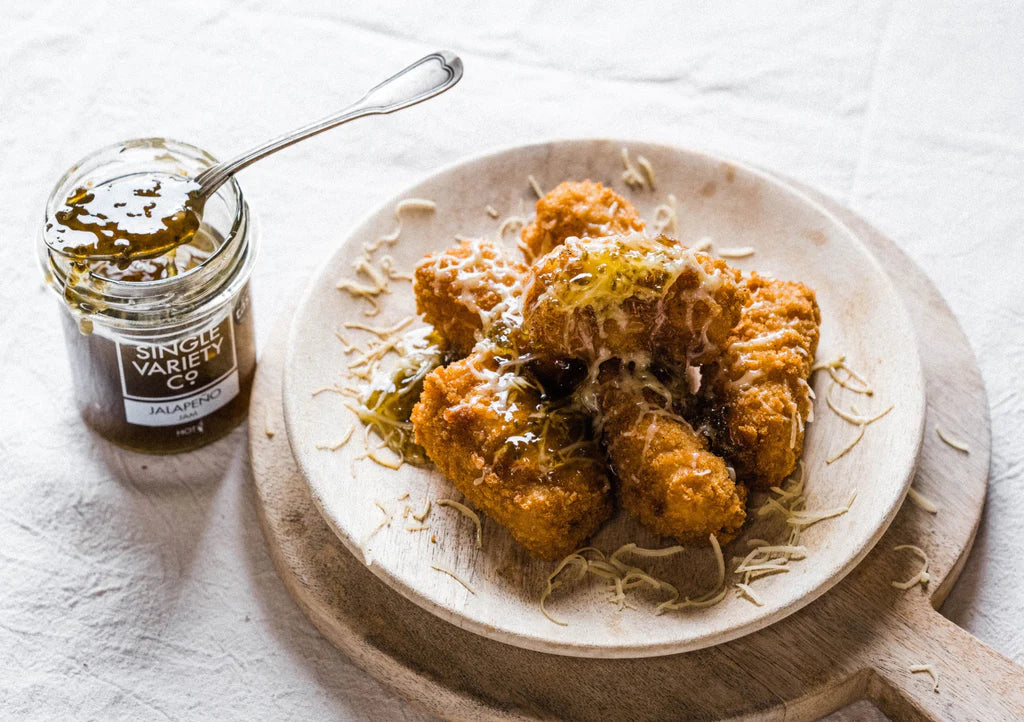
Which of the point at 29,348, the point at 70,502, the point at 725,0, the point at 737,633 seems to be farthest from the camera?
the point at 725,0

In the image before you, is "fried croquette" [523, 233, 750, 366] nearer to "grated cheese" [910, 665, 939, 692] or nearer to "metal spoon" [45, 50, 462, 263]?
"metal spoon" [45, 50, 462, 263]

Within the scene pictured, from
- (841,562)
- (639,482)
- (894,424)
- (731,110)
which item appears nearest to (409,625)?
(639,482)

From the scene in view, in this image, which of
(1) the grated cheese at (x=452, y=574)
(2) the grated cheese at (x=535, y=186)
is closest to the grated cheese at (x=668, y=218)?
(2) the grated cheese at (x=535, y=186)

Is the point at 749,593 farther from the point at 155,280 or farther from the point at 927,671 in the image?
the point at 155,280

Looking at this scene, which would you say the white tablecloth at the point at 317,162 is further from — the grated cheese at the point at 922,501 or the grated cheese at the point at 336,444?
the grated cheese at the point at 336,444

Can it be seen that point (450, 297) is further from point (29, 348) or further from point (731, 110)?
point (731, 110)

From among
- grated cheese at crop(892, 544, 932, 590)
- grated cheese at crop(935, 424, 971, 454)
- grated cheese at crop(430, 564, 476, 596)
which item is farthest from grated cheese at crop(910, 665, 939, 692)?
grated cheese at crop(430, 564, 476, 596)
